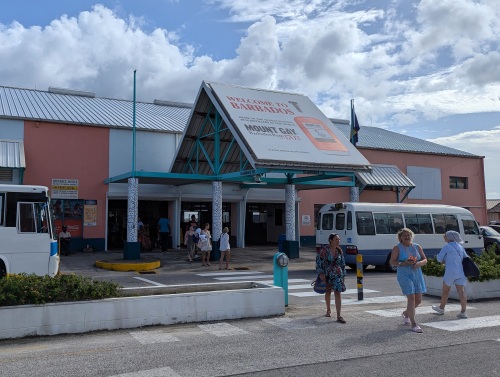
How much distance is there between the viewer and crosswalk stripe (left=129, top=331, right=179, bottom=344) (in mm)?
7504

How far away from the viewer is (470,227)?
20391 millimetres

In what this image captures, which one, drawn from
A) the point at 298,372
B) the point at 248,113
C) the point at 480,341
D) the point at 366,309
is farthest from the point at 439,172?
the point at 298,372

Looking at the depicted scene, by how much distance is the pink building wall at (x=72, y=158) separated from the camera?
22984mm

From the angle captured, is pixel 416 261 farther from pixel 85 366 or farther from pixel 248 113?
pixel 248 113

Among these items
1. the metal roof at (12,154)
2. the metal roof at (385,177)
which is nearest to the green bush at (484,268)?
the metal roof at (12,154)

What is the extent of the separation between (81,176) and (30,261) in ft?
37.6

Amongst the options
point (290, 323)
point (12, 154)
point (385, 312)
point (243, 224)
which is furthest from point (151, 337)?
point (243, 224)

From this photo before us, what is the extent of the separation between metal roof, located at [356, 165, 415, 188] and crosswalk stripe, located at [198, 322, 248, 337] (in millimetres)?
22328

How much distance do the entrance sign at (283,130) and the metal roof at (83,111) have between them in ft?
21.3

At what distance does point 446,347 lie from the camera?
23.4 feet

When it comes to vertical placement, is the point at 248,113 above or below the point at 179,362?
above

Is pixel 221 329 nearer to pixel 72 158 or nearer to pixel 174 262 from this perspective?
pixel 174 262

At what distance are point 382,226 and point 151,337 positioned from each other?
1226 cm

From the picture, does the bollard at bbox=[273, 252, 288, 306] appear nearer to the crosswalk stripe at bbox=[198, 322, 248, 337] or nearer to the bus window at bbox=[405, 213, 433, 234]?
the crosswalk stripe at bbox=[198, 322, 248, 337]
